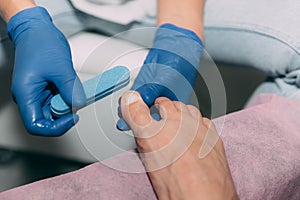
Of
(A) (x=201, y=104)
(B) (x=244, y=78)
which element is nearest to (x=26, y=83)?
(A) (x=201, y=104)

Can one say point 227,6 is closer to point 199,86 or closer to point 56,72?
point 199,86

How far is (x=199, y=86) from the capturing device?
89 cm

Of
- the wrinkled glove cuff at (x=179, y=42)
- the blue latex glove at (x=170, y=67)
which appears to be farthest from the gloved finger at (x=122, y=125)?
the wrinkled glove cuff at (x=179, y=42)

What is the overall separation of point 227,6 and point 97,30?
0.26m

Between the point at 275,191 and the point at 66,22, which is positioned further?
the point at 66,22

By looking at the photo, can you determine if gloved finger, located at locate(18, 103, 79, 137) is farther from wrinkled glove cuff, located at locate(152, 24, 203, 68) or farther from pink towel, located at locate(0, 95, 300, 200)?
wrinkled glove cuff, located at locate(152, 24, 203, 68)

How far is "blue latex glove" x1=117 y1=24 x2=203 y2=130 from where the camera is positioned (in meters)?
0.75

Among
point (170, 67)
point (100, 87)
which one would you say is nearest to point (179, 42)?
point (170, 67)

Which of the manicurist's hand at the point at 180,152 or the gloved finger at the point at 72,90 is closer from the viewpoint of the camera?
the manicurist's hand at the point at 180,152

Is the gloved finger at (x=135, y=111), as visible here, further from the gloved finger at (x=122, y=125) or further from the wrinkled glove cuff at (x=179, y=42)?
the wrinkled glove cuff at (x=179, y=42)

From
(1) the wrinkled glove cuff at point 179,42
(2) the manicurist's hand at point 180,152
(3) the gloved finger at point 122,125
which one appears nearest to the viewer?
(2) the manicurist's hand at point 180,152

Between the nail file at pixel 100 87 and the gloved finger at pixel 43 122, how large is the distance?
14 mm

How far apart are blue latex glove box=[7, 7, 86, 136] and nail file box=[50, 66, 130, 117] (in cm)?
1

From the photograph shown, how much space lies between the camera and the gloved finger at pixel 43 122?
0.71 metres
